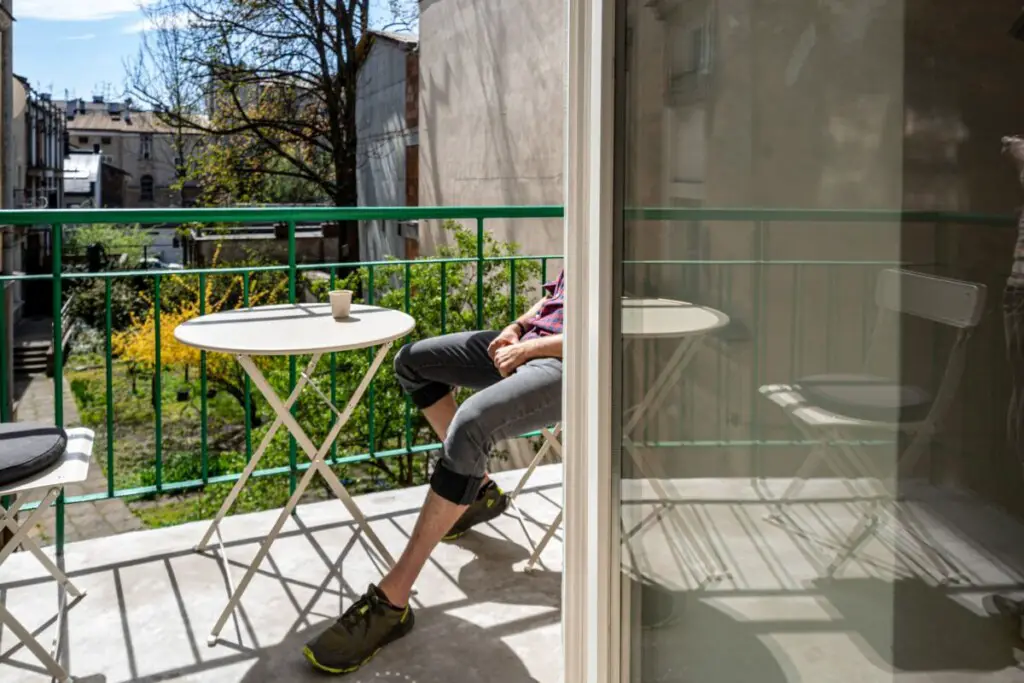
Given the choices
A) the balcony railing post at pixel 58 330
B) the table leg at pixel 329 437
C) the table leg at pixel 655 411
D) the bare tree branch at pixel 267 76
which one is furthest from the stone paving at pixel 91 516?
the table leg at pixel 655 411

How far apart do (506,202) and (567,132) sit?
939cm

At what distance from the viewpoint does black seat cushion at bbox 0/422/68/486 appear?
2189 mm

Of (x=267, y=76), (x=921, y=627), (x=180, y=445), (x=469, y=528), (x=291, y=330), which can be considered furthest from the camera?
(x=180, y=445)

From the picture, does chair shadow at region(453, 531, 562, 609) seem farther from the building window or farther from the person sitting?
the building window

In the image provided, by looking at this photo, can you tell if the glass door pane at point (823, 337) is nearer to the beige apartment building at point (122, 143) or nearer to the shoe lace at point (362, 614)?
the shoe lace at point (362, 614)

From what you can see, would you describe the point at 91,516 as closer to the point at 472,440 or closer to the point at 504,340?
the point at 504,340

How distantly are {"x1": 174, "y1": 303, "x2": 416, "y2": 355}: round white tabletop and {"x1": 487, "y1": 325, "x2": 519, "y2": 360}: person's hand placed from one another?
238 millimetres

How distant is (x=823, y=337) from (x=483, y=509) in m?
2.40

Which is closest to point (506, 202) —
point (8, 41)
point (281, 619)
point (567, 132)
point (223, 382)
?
point (223, 382)

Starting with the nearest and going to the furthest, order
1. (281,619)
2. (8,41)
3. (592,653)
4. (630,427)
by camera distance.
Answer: (630,427), (592,653), (281,619), (8,41)

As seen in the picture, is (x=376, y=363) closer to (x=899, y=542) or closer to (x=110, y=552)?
(x=110, y=552)

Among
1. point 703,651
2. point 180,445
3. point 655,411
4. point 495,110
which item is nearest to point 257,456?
point 655,411

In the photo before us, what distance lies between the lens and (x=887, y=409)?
81cm

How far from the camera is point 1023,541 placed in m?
0.67
